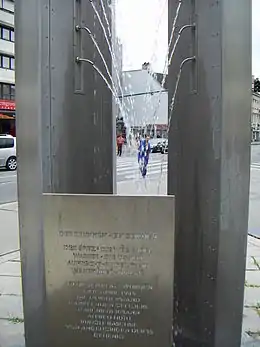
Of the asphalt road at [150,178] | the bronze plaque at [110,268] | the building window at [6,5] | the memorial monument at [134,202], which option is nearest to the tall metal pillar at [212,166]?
the memorial monument at [134,202]

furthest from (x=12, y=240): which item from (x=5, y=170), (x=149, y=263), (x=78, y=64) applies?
(x=5, y=170)

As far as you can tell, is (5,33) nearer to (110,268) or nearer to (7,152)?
(7,152)

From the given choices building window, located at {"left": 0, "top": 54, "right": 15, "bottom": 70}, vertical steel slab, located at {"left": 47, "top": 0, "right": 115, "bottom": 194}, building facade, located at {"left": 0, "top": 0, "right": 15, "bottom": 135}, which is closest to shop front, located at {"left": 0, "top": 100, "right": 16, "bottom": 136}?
building facade, located at {"left": 0, "top": 0, "right": 15, "bottom": 135}

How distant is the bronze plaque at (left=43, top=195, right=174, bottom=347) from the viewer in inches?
113

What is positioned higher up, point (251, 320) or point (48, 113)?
point (48, 113)

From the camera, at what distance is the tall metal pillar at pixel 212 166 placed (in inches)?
120

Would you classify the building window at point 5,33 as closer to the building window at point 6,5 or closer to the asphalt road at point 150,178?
the building window at point 6,5

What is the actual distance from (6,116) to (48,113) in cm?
3333

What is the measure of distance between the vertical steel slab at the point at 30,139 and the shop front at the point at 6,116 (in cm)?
3289

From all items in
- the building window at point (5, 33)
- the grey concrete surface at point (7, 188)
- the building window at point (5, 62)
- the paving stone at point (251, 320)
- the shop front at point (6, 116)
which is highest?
the building window at point (5, 33)

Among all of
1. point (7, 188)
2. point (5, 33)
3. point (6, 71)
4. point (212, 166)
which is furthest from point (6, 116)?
point (212, 166)

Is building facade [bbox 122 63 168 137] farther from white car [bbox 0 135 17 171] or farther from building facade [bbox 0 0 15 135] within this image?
building facade [bbox 0 0 15 135]

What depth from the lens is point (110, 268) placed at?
2.91 m

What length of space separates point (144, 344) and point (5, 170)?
19971 mm
